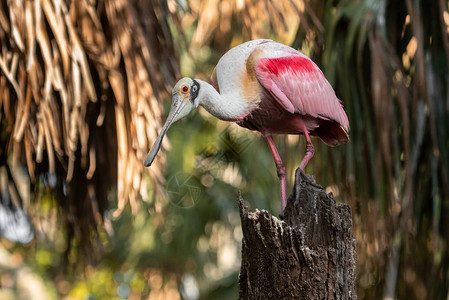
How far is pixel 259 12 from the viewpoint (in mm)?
3775

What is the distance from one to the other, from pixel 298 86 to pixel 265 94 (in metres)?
0.13

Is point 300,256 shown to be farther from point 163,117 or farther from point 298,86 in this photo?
point 163,117

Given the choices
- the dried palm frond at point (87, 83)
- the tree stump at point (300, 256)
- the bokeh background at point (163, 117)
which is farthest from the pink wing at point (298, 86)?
the dried palm frond at point (87, 83)

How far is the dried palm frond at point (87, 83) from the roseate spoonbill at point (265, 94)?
2.95 ft

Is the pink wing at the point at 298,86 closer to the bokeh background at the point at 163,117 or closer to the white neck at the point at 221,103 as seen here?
the white neck at the point at 221,103

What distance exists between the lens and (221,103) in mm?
2129

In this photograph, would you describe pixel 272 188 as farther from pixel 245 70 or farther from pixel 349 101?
pixel 245 70

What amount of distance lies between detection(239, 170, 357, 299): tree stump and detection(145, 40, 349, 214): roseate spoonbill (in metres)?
0.26

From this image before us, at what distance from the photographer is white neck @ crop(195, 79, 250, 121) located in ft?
6.98

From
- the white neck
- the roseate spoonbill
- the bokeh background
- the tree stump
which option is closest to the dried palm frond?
the bokeh background

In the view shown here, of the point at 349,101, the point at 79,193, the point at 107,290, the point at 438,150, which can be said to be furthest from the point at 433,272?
the point at 107,290

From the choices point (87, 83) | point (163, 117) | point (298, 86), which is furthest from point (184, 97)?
point (163, 117)

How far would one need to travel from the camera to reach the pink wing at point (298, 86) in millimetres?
2199

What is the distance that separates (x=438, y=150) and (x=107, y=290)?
8.09m
